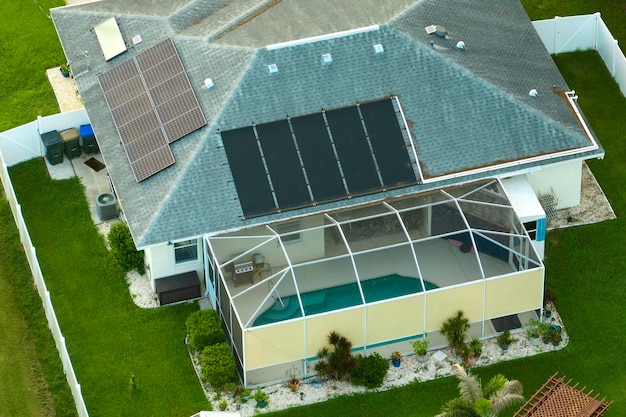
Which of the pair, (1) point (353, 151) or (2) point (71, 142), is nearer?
(1) point (353, 151)

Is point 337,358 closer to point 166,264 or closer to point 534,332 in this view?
point 534,332

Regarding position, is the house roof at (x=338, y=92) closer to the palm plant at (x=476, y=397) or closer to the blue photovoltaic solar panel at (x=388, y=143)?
the blue photovoltaic solar panel at (x=388, y=143)

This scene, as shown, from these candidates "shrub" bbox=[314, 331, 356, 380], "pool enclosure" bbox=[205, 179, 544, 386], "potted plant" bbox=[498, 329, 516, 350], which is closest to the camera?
"pool enclosure" bbox=[205, 179, 544, 386]

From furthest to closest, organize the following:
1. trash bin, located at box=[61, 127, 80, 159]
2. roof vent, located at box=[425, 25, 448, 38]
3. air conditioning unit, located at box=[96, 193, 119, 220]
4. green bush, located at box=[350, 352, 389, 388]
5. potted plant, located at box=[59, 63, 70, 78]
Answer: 1. potted plant, located at box=[59, 63, 70, 78]
2. trash bin, located at box=[61, 127, 80, 159]
3. air conditioning unit, located at box=[96, 193, 119, 220]
4. roof vent, located at box=[425, 25, 448, 38]
5. green bush, located at box=[350, 352, 389, 388]

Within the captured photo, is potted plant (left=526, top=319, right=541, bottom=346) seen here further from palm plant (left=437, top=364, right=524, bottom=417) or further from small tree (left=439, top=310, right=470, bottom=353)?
palm plant (left=437, top=364, right=524, bottom=417)

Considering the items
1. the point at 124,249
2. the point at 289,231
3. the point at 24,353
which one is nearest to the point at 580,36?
the point at 289,231

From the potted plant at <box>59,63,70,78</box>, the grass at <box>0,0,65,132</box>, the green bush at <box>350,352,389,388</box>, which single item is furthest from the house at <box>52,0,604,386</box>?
the potted plant at <box>59,63,70,78</box>

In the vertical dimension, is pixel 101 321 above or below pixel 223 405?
above

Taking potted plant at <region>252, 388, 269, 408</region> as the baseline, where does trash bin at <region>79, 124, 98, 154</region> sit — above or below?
above
